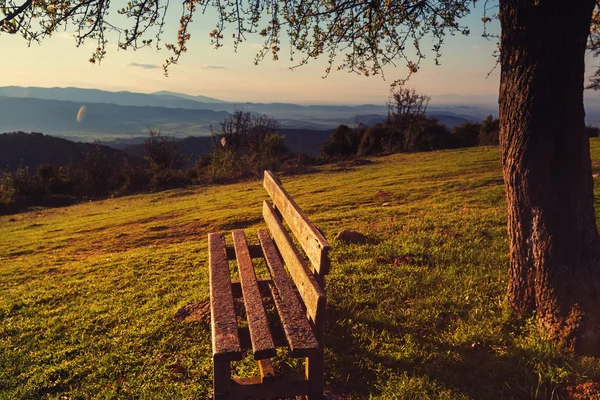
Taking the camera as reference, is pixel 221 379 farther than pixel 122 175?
No

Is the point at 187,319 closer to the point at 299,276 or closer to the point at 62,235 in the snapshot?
the point at 299,276

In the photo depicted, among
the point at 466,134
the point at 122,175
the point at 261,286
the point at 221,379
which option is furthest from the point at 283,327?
the point at 466,134

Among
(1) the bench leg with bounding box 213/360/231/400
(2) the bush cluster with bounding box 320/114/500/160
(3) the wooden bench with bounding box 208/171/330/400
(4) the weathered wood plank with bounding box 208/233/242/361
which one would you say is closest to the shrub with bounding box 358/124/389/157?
(2) the bush cluster with bounding box 320/114/500/160

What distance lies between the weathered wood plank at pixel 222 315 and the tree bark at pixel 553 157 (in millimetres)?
2792

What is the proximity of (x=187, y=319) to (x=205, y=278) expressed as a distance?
5.81 ft

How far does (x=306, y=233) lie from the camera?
3469 mm

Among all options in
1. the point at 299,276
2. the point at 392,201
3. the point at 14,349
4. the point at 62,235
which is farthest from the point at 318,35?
the point at 62,235

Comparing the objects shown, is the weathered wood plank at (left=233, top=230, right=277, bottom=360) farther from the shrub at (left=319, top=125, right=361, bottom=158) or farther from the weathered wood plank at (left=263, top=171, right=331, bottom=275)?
the shrub at (left=319, top=125, right=361, bottom=158)

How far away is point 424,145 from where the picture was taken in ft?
158

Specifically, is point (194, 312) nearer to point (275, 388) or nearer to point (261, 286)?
point (261, 286)

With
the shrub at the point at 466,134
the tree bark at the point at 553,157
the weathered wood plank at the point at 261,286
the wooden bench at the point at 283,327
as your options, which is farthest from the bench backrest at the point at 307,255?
the shrub at the point at 466,134

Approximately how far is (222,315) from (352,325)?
1.77 meters

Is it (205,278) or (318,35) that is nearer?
(318,35)

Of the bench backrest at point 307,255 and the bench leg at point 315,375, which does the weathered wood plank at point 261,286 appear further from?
the bench leg at point 315,375
